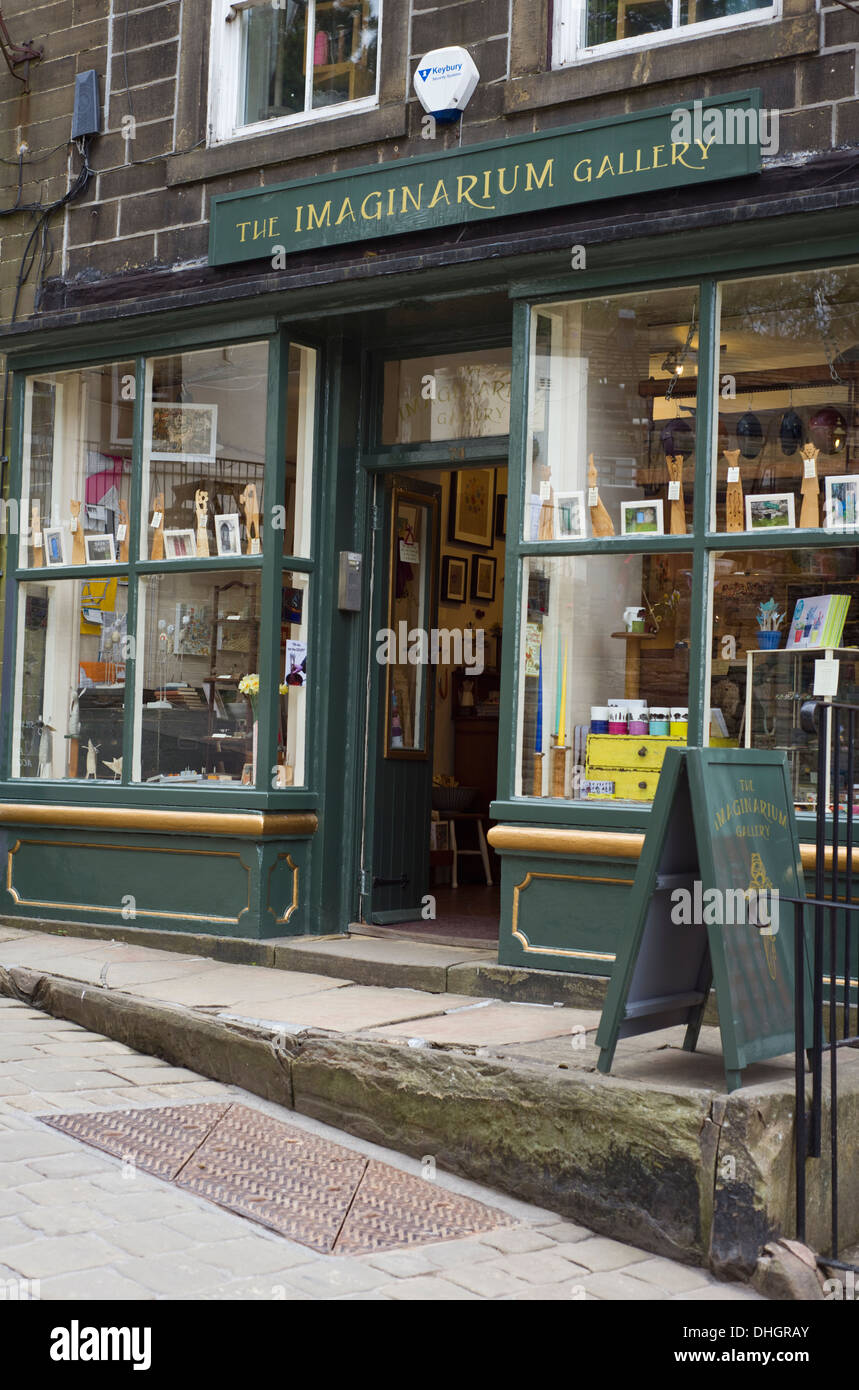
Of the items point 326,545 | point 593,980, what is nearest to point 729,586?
point 593,980

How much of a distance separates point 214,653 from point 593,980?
303 centimetres

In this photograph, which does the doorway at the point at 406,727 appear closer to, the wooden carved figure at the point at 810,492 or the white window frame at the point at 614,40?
the wooden carved figure at the point at 810,492

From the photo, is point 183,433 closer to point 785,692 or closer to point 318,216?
point 318,216

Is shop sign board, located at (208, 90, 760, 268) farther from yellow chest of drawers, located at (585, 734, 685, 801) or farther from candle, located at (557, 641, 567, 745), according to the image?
yellow chest of drawers, located at (585, 734, 685, 801)

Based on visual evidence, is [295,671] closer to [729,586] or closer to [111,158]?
[729,586]

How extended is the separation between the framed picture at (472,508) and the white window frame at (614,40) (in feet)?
10.9

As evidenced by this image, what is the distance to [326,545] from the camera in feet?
27.0

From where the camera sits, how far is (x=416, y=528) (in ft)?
28.6

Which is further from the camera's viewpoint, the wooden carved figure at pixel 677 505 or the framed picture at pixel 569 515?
the framed picture at pixel 569 515

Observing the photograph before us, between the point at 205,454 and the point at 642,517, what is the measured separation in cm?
284

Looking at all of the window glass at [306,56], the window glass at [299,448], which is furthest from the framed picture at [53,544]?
the window glass at [306,56]

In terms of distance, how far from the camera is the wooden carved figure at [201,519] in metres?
8.41

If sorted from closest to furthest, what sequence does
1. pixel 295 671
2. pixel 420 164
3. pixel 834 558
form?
pixel 834 558
pixel 420 164
pixel 295 671

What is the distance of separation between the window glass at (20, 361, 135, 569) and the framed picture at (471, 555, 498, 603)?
309cm
